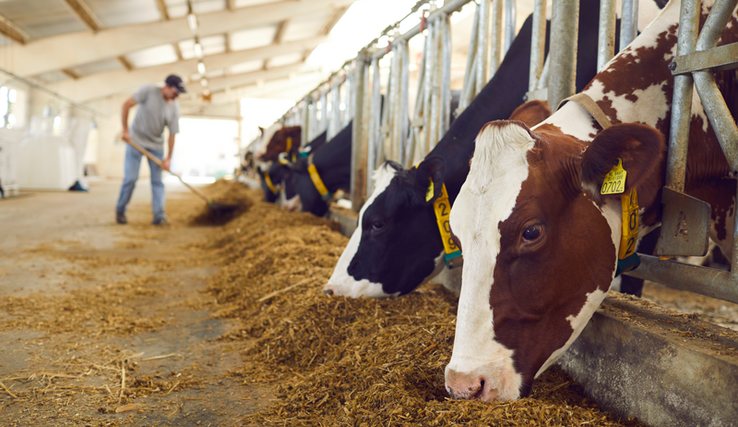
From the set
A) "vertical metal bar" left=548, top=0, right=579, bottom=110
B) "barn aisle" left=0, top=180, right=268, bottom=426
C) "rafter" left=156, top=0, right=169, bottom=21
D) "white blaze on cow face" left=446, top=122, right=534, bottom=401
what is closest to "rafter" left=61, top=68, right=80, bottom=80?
"rafter" left=156, top=0, right=169, bottom=21

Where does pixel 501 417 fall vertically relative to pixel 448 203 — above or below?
below

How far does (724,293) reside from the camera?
1357mm

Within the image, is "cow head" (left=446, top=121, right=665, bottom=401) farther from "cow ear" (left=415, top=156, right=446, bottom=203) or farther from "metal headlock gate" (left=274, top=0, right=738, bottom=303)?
"cow ear" (left=415, top=156, right=446, bottom=203)

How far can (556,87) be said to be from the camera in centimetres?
210

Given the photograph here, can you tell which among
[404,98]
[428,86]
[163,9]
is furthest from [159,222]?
[163,9]

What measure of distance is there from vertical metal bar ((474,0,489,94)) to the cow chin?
7.25ft

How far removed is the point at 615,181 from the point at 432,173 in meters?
1.08

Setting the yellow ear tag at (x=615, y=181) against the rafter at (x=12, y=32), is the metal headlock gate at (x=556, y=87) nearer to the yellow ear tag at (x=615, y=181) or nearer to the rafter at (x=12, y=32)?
the yellow ear tag at (x=615, y=181)

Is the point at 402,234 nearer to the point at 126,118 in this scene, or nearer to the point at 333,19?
the point at 126,118

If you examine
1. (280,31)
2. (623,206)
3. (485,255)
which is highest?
(280,31)

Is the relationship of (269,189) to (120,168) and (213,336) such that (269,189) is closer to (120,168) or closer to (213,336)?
(213,336)

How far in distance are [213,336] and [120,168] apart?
2338cm

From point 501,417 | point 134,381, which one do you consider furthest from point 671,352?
point 134,381

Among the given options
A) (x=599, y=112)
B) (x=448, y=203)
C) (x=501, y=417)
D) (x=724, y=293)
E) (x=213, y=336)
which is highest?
(x=599, y=112)
